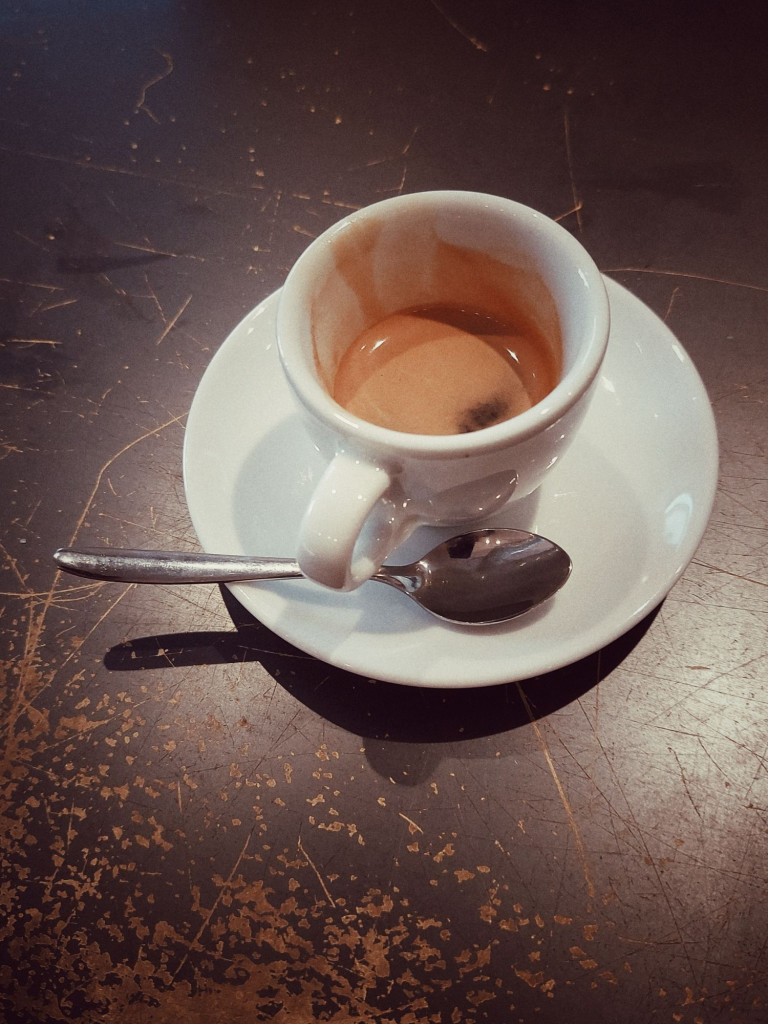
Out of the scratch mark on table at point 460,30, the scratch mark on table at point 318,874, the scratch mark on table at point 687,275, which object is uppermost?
the scratch mark on table at point 460,30

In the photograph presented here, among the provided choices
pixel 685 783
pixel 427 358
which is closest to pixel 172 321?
pixel 427 358

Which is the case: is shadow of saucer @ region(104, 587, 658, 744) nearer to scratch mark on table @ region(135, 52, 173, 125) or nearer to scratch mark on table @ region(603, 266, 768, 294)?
scratch mark on table @ region(603, 266, 768, 294)

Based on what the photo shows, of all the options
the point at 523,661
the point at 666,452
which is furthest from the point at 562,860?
the point at 666,452

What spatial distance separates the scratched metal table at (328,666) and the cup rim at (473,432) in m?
0.28

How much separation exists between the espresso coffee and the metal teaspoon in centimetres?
14

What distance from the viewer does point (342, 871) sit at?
0.67 metres

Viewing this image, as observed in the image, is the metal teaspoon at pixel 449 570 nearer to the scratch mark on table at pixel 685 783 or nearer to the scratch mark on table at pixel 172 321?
the scratch mark on table at pixel 685 783

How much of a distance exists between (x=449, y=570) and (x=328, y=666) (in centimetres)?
16

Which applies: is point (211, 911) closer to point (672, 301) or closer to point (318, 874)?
point (318, 874)

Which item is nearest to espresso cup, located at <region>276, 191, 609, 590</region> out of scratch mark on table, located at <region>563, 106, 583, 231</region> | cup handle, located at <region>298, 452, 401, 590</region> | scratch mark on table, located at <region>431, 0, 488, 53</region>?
cup handle, located at <region>298, 452, 401, 590</region>

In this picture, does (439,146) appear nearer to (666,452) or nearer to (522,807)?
(666,452)

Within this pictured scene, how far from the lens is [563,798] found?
681 millimetres

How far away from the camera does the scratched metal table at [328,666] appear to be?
0.64m

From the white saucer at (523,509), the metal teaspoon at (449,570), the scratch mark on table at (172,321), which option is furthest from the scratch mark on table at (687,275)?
the scratch mark on table at (172,321)
